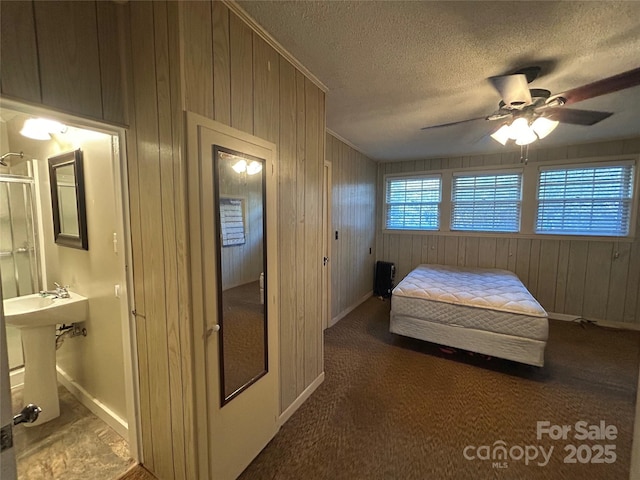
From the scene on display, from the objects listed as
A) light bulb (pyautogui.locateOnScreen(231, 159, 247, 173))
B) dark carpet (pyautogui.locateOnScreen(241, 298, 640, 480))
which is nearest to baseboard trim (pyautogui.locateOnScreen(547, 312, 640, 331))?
dark carpet (pyautogui.locateOnScreen(241, 298, 640, 480))

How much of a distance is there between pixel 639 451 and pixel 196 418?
1.61 meters

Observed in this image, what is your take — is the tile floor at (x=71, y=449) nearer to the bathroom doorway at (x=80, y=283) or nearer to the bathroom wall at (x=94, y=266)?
the bathroom doorway at (x=80, y=283)

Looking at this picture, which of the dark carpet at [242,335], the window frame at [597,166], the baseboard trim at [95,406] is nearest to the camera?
the dark carpet at [242,335]

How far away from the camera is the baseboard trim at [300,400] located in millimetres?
2045

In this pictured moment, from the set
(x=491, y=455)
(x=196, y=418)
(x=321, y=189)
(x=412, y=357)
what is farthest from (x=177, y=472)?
(x=412, y=357)

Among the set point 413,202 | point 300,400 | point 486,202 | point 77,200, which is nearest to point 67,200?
point 77,200

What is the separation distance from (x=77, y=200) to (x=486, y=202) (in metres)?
5.16

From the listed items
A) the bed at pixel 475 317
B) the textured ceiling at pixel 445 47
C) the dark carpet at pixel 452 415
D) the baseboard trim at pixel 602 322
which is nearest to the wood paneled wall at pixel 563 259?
the baseboard trim at pixel 602 322

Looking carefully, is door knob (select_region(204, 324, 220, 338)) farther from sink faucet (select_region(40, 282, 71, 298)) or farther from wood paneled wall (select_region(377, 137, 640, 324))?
wood paneled wall (select_region(377, 137, 640, 324))

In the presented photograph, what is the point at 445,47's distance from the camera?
5.76ft

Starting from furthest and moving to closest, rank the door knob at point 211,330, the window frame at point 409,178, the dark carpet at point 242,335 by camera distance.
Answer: the window frame at point 409,178 < the dark carpet at point 242,335 < the door knob at point 211,330

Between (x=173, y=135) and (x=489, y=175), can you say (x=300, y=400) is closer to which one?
(x=173, y=135)

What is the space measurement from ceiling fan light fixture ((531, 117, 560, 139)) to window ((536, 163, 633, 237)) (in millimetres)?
2401

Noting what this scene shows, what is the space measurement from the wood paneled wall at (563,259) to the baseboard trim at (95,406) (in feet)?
15.1
